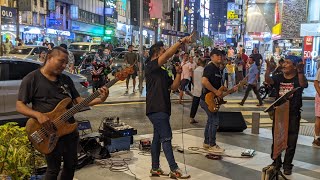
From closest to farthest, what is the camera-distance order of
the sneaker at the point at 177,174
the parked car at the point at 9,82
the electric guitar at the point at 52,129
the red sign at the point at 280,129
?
1. the electric guitar at the point at 52,129
2. the red sign at the point at 280,129
3. the sneaker at the point at 177,174
4. the parked car at the point at 9,82

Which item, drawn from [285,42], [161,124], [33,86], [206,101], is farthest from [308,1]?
[33,86]

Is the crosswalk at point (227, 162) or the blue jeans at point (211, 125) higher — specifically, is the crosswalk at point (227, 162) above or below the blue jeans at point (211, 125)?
below

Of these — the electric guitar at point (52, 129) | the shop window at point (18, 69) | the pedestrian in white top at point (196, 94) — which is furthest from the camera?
the pedestrian in white top at point (196, 94)

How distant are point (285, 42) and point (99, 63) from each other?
21.4 meters

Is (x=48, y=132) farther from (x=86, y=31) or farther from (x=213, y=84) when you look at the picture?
(x=86, y=31)

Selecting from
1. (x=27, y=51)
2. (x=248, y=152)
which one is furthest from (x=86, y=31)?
(x=248, y=152)

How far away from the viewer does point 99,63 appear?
1582 cm

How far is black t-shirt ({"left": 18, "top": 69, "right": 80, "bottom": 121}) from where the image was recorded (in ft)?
13.9

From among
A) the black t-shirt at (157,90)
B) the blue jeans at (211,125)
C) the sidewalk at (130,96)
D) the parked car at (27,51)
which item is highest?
the parked car at (27,51)

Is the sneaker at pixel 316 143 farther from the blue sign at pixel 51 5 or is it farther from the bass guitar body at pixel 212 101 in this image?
the blue sign at pixel 51 5

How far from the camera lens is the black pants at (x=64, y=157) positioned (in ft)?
14.1

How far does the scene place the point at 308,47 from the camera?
26.3 metres

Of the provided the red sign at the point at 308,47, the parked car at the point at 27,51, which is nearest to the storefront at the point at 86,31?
the parked car at the point at 27,51

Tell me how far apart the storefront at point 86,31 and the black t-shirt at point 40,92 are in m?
50.0
